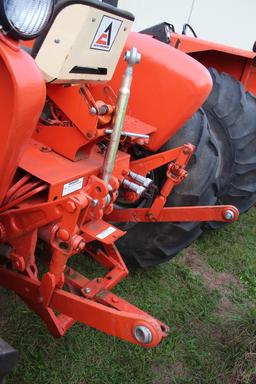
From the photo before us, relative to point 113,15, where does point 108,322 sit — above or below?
below

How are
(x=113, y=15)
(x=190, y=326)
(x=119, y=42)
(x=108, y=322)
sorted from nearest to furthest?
1. (x=108, y=322)
2. (x=113, y=15)
3. (x=119, y=42)
4. (x=190, y=326)

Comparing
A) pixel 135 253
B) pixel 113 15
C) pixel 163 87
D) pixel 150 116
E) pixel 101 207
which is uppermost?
pixel 113 15

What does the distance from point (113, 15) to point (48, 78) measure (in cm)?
35

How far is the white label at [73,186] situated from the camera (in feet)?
5.83

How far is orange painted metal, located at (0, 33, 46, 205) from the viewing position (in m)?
1.24

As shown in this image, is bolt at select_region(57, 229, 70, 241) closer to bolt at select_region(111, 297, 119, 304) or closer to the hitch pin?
the hitch pin

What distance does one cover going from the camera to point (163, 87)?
212 centimetres

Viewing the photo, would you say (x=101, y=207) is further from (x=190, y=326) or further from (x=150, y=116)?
(x=190, y=326)

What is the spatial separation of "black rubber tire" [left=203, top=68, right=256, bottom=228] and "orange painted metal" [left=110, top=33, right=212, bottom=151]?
2.90ft

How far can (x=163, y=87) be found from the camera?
6.97 ft

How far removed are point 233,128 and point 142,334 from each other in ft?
6.42

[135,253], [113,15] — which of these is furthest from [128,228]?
[113,15]

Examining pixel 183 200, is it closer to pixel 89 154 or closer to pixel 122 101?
pixel 89 154

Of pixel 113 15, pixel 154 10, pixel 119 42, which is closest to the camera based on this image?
pixel 113 15
